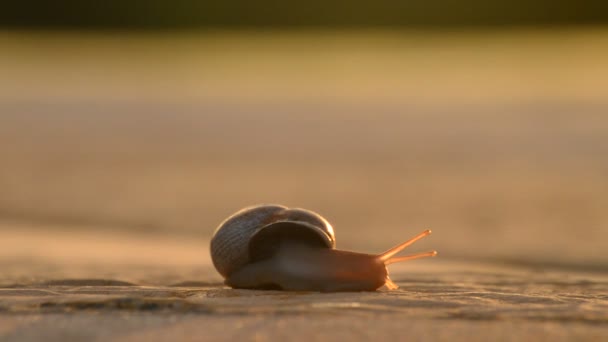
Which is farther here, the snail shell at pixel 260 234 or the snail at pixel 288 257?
the snail shell at pixel 260 234

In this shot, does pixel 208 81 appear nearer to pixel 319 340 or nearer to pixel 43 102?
pixel 43 102

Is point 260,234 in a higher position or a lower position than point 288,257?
higher

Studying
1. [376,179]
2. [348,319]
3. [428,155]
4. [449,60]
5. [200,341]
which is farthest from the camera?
[449,60]

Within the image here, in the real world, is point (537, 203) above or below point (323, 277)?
above

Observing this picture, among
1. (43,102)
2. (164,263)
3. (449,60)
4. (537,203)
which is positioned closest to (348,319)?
(164,263)

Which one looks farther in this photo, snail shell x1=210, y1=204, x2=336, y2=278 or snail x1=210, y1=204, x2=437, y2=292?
snail shell x1=210, y1=204, x2=336, y2=278
